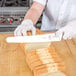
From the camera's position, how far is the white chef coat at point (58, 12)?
4.36ft

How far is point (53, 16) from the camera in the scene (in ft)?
4.62

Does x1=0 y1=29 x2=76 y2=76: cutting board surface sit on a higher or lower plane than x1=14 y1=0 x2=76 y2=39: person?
lower

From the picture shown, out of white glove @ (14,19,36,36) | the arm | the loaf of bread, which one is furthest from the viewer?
the arm

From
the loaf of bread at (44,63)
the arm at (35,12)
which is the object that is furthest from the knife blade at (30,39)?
the arm at (35,12)

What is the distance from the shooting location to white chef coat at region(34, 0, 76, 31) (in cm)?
133

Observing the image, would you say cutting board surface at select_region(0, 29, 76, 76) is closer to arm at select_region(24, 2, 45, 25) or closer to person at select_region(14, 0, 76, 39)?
person at select_region(14, 0, 76, 39)

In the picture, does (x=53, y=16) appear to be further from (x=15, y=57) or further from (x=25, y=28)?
(x=15, y=57)

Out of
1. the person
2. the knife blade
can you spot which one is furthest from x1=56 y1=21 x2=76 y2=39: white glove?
the knife blade

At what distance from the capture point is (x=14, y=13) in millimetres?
1660

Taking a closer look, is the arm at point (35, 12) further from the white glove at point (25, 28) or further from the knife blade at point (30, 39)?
the knife blade at point (30, 39)

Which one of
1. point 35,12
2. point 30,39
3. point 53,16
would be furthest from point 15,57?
point 53,16

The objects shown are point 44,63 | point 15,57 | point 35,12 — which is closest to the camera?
point 44,63

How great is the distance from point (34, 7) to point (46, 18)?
18cm

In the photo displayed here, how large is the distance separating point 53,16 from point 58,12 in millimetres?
55
